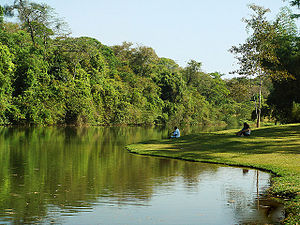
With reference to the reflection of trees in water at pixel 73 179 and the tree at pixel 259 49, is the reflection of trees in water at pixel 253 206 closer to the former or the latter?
the reflection of trees in water at pixel 73 179

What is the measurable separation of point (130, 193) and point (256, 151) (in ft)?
41.5

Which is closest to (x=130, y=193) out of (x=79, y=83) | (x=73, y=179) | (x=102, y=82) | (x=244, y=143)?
(x=73, y=179)

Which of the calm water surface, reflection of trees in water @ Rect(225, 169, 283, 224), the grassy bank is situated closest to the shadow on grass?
the grassy bank

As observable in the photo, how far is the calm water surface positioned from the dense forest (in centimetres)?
1963

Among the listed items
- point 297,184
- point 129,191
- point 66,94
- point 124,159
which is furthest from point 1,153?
point 66,94

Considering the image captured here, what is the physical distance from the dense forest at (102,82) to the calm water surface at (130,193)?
19634mm

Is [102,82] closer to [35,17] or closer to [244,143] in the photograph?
[35,17]

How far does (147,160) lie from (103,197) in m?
9.51

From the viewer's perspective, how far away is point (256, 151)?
22.7 metres

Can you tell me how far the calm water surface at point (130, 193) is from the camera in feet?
30.9

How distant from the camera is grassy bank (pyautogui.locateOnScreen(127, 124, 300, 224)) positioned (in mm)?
13356

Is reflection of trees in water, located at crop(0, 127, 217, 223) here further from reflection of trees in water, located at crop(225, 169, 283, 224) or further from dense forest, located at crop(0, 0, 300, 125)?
dense forest, located at crop(0, 0, 300, 125)

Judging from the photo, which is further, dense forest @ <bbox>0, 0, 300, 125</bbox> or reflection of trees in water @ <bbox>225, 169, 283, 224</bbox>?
dense forest @ <bbox>0, 0, 300, 125</bbox>

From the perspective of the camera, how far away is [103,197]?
11.4m
